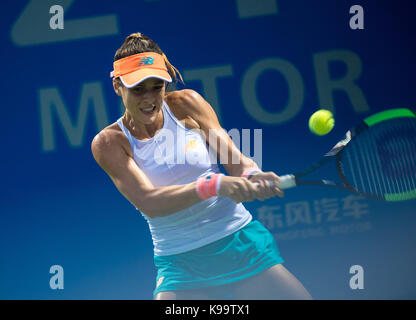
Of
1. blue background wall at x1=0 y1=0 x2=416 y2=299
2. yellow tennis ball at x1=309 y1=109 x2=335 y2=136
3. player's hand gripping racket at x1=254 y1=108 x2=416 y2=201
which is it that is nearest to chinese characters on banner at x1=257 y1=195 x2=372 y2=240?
blue background wall at x1=0 y1=0 x2=416 y2=299

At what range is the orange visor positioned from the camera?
2.28 metres

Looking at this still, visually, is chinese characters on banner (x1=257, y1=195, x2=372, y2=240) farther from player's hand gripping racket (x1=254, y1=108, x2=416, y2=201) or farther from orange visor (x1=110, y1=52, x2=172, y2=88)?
orange visor (x1=110, y1=52, x2=172, y2=88)

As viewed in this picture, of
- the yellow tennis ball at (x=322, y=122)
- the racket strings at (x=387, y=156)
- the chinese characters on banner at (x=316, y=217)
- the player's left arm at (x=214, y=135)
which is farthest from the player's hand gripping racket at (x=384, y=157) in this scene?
the chinese characters on banner at (x=316, y=217)

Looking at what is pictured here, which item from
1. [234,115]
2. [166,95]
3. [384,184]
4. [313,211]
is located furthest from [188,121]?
[313,211]

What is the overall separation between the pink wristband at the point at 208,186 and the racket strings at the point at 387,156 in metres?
0.52

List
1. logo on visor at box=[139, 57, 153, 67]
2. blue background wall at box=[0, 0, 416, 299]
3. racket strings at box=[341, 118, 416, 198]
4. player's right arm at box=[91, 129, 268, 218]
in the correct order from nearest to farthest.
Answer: player's right arm at box=[91, 129, 268, 218], logo on visor at box=[139, 57, 153, 67], racket strings at box=[341, 118, 416, 198], blue background wall at box=[0, 0, 416, 299]

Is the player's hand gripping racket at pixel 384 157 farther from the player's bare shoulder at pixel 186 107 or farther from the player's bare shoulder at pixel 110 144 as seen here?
the player's bare shoulder at pixel 110 144

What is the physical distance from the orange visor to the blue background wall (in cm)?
→ 126

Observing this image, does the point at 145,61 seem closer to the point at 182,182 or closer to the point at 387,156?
the point at 182,182

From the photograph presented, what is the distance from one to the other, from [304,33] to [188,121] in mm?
1432

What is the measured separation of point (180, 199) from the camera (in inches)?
88.8

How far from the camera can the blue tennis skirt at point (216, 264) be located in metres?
2.36

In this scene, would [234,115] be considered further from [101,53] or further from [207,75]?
[101,53]

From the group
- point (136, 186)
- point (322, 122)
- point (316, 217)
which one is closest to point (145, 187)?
point (136, 186)
